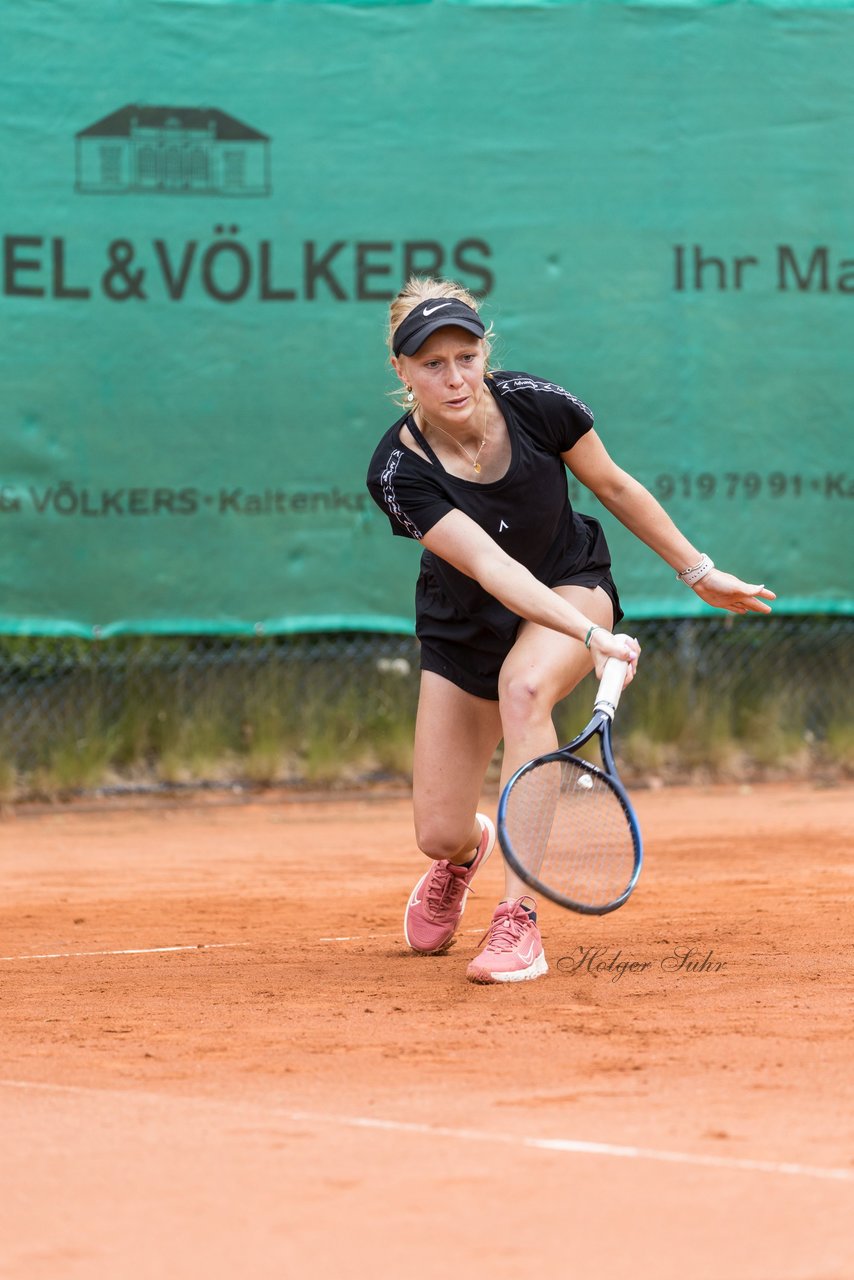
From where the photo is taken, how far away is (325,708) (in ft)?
25.4

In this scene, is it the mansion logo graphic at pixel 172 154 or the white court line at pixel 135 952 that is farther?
the mansion logo graphic at pixel 172 154

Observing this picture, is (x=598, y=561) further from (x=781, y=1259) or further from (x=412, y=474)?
(x=781, y=1259)

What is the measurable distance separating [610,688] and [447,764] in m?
0.85

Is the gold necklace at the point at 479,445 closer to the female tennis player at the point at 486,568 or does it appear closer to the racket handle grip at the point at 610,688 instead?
the female tennis player at the point at 486,568

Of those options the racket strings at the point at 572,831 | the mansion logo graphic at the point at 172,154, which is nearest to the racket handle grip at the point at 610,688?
the racket strings at the point at 572,831

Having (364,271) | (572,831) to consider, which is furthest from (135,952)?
(364,271)

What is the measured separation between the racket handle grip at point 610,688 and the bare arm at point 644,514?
0.67 m

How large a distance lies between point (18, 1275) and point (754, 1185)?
0.97 meters

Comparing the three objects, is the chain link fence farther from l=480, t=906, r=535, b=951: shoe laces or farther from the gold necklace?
l=480, t=906, r=535, b=951: shoe laces

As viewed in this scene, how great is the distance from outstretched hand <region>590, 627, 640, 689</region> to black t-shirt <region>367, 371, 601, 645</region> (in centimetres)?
50

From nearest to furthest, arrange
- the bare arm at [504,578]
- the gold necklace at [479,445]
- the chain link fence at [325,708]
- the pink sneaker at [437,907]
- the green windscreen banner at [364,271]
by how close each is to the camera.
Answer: the bare arm at [504,578] < the gold necklace at [479,445] < the pink sneaker at [437,907] < the green windscreen banner at [364,271] < the chain link fence at [325,708]

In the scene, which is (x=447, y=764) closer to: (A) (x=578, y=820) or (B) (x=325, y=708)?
(A) (x=578, y=820)

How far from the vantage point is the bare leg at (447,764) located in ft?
13.9

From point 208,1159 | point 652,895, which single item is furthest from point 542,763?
point 652,895
